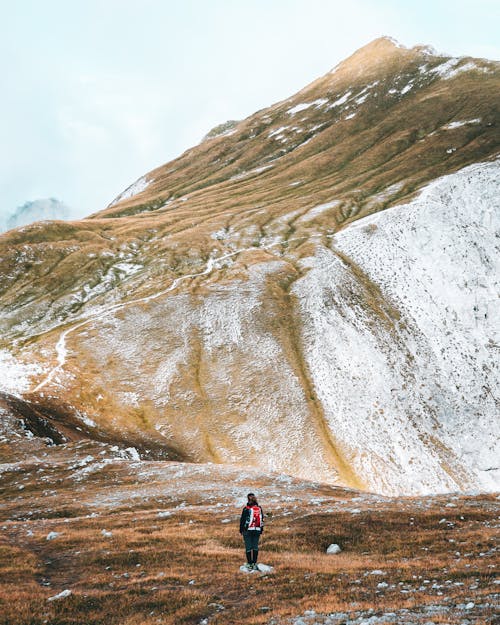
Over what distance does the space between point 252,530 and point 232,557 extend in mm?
3758

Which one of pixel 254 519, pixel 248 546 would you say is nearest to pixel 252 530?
pixel 254 519

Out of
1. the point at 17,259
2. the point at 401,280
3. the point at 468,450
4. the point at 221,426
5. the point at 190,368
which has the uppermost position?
the point at 17,259

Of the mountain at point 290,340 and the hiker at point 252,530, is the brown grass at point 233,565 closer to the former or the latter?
the hiker at point 252,530

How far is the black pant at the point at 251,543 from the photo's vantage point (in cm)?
2088

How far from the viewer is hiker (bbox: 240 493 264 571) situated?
823 inches

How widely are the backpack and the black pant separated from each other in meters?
0.19

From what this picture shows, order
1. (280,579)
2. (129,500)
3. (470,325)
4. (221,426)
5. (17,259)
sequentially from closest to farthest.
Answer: (280,579)
(129,500)
(221,426)
(470,325)
(17,259)

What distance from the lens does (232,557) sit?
77.3 feet

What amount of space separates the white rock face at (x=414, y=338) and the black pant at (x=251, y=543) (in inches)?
2695

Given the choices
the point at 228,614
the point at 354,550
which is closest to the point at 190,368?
the point at 354,550

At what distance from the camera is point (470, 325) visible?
119 meters

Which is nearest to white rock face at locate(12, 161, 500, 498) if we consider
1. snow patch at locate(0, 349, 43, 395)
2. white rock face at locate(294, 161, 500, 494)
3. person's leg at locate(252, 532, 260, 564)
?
white rock face at locate(294, 161, 500, 494)

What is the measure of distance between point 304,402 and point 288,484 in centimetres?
5280

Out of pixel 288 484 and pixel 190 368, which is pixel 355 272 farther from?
pixel 288 484
